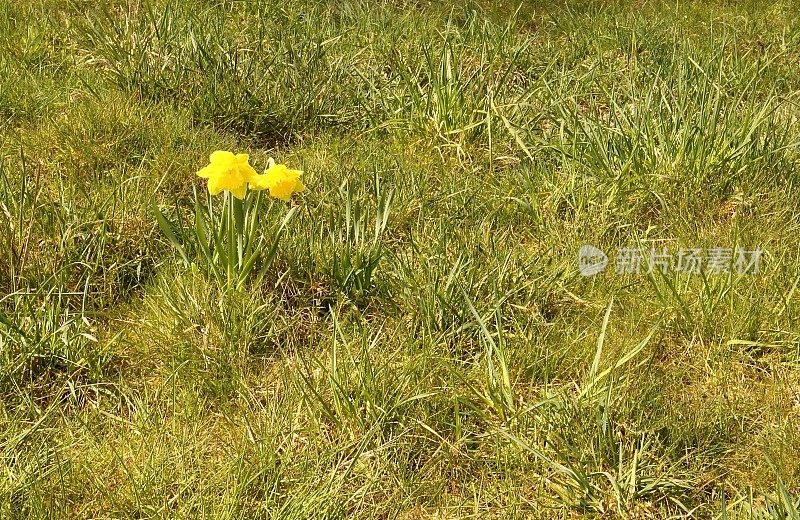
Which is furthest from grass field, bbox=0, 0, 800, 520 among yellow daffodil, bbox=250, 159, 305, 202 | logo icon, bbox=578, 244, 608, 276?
yellow daffodil, bbox=250, 159, 305, 202

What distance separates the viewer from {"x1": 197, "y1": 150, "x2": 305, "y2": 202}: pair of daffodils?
5.92ft

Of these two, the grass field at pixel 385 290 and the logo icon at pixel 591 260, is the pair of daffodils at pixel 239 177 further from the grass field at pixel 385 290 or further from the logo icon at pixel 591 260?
the logo icon at pixel 591 260

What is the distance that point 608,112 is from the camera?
10.3 ft

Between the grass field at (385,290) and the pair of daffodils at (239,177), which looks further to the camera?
the pair of daffodils at (239,177)

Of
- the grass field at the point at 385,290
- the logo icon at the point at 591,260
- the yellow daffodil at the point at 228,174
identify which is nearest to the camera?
the grass field at the point at 385,290

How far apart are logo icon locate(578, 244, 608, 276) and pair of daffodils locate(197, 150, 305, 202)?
2.77ft

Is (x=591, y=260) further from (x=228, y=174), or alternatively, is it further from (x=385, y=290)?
(x=228, y=174)

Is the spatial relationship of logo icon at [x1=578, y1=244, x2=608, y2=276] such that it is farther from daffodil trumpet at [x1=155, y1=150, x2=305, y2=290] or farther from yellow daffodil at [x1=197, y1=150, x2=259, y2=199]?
yellow daffodil at [x1=197, y1=150, x2=259, y2=199]

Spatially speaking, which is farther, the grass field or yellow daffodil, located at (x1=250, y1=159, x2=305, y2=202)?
yellow daffodil, located at (x1=250, y1=159, x2=305, y2=202)

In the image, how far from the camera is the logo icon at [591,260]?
2199mm

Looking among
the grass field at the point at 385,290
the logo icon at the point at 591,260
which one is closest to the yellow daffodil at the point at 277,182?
the grass field at the point at 385,290

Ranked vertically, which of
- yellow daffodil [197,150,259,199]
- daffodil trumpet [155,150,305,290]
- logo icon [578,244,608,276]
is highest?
yellow daffodil [197,150,259,199]

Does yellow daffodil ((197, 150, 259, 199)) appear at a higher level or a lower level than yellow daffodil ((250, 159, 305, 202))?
higher

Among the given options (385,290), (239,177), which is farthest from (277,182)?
(385,290)
